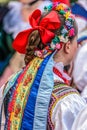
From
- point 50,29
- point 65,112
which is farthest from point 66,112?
point 50,29

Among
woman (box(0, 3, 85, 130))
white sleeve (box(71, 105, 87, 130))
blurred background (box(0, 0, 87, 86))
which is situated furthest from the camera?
blurred background (box(0, 0, 87, 86))

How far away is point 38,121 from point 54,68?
28 cm

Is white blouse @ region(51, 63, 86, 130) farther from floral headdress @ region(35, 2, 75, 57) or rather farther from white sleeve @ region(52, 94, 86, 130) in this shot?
floral headdress @ region(35, 2, 75, 57)

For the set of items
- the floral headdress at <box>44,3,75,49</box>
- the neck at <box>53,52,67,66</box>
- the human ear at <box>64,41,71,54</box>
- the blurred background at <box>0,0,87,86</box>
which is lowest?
the blurred background at <box>0,0,87,86</box>

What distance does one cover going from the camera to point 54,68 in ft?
7.01

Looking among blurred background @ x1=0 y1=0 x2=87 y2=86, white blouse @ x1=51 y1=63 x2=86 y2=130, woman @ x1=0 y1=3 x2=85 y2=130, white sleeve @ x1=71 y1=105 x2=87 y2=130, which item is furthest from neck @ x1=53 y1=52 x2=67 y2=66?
blurred background @ x1=0 y1=0 x2=87 y2=86

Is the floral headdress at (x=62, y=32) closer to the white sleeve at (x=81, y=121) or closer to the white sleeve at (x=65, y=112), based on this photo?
the white sleeve at (x=65, y=112)

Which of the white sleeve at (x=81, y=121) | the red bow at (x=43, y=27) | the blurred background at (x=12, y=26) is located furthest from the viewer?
the blurred background at (x=12, y=26)

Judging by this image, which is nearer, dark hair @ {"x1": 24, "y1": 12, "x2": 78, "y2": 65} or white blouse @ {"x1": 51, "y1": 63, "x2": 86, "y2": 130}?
white blouse @ {"x1": 51, "y1": 63, "x2": 86, "y2": 130}

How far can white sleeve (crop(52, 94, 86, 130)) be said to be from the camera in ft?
6.30

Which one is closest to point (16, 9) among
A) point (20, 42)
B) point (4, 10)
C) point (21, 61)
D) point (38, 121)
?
point (4, 10)

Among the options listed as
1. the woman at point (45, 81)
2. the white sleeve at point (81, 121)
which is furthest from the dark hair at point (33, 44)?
the white sleeve at point (81, 121)

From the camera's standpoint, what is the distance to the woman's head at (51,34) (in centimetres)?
212

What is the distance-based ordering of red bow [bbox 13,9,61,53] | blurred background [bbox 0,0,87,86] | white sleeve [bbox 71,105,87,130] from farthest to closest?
blurred background [bbox 0,0,87,86]
red bow [bbox 13,9,61,53]
white sleeve [bbox 71,105,87,130]
